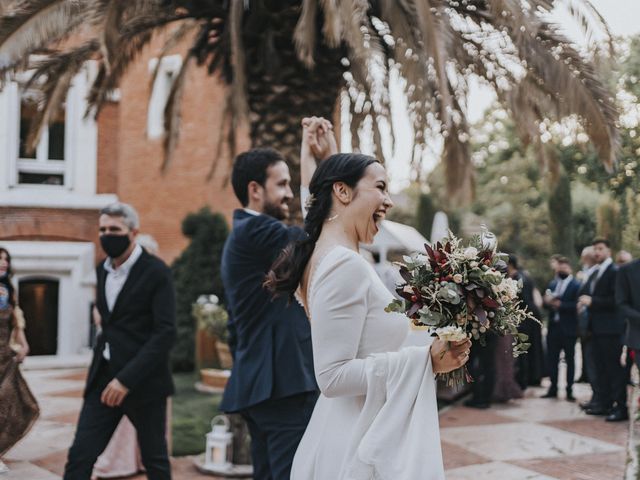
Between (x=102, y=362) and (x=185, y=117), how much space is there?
11.8 metres

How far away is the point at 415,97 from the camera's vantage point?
6.49 metres

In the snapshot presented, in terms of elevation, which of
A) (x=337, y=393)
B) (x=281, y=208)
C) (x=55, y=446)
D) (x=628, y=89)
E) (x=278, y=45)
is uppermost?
(x=278, y=45)

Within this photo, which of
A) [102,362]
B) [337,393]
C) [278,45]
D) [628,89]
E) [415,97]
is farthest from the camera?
[278,45]

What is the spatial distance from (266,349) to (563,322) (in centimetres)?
754

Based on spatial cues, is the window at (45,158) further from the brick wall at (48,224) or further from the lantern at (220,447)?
the lantern at (220,447)

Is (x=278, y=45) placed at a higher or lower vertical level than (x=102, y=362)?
higher

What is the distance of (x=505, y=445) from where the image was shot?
718 cm

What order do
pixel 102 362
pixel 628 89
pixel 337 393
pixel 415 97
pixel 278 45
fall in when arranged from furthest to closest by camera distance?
pixel 278 45 → pixel 415 97 → pixel 628 89 → pixel 102 362 → pixel 337 393

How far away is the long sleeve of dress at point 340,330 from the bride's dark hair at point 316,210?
11.5 inches

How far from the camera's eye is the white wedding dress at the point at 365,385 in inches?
87.0

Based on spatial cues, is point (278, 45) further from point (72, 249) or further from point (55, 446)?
point (72, 249)

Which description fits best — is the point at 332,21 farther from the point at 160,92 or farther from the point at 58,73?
the point at 160,92

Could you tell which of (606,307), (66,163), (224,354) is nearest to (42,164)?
(66,163)

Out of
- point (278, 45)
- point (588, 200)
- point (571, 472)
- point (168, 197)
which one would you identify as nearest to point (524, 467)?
point (571, 472)
